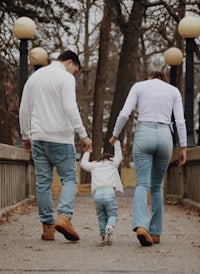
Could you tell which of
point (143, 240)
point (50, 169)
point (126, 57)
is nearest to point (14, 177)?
point (50, 169)

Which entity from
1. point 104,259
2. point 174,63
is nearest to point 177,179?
point 174,63

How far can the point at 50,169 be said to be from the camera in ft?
26.4

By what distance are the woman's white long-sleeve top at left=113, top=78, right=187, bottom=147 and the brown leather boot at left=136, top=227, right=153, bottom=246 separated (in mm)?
929

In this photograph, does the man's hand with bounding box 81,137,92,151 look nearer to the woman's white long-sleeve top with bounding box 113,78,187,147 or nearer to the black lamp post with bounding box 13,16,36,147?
the woman's white long-sleeve top with bounding box 113,78,187,147

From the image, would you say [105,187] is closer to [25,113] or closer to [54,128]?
[54,128]

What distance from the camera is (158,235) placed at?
788cm

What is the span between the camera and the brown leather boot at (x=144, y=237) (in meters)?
7.40

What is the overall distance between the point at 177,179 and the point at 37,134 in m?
7.89

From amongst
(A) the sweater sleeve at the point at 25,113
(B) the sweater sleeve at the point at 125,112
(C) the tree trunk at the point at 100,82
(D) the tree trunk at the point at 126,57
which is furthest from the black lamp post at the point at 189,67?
(C) the tree trunk at the point at 100,82

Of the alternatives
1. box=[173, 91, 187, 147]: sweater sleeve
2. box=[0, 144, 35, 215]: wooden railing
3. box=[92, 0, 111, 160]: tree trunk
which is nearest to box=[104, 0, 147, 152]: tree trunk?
box=[92, 0, 111, 160]: tree trunk

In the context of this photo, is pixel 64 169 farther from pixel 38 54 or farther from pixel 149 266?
pixel 38 54

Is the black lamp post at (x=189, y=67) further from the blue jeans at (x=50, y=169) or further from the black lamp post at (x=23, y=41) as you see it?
the blue jeans at (x=50, y=169)

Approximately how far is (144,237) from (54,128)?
1.33 meters

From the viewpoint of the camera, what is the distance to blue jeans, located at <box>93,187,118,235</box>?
7.86 metres
